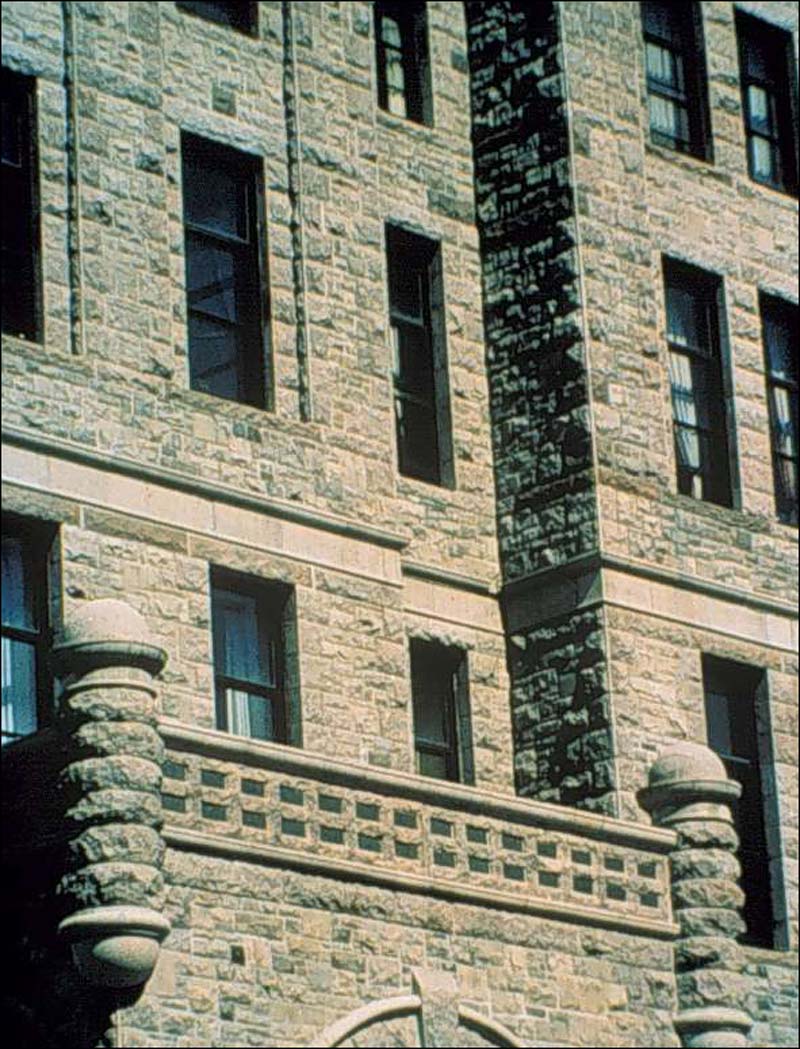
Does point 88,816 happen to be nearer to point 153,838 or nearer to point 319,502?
point 153,838

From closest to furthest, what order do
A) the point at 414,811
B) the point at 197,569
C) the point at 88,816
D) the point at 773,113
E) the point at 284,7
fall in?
the point at 88,816
the point at 414,811
the point at 197,569
the point at 284,7
the point at 773,113

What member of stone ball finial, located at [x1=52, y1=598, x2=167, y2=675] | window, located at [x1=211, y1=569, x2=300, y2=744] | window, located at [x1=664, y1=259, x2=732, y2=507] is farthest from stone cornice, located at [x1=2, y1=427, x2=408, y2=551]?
window, located at [x1=664, y1=259, x2=732, y2=507]

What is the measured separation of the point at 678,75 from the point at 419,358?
4914mm

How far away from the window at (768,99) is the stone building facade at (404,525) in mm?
49

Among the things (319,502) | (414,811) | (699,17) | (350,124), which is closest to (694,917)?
(414,811)

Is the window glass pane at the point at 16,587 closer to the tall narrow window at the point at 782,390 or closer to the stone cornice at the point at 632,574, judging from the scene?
the stone cornice at the point at 632,574

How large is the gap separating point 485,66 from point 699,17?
105 inches

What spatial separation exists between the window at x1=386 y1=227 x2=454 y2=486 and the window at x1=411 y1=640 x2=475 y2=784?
1.82 m

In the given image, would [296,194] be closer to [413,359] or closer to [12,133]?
[413,359]

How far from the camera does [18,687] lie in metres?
26.0

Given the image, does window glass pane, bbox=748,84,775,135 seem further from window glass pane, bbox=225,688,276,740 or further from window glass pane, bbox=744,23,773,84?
window glass pane, bbox=225,688,276,740

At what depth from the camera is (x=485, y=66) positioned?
3247cm

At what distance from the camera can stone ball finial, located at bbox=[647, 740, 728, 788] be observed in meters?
27.7

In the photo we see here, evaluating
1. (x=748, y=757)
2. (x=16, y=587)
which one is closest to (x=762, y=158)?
(x=748, y=757)
